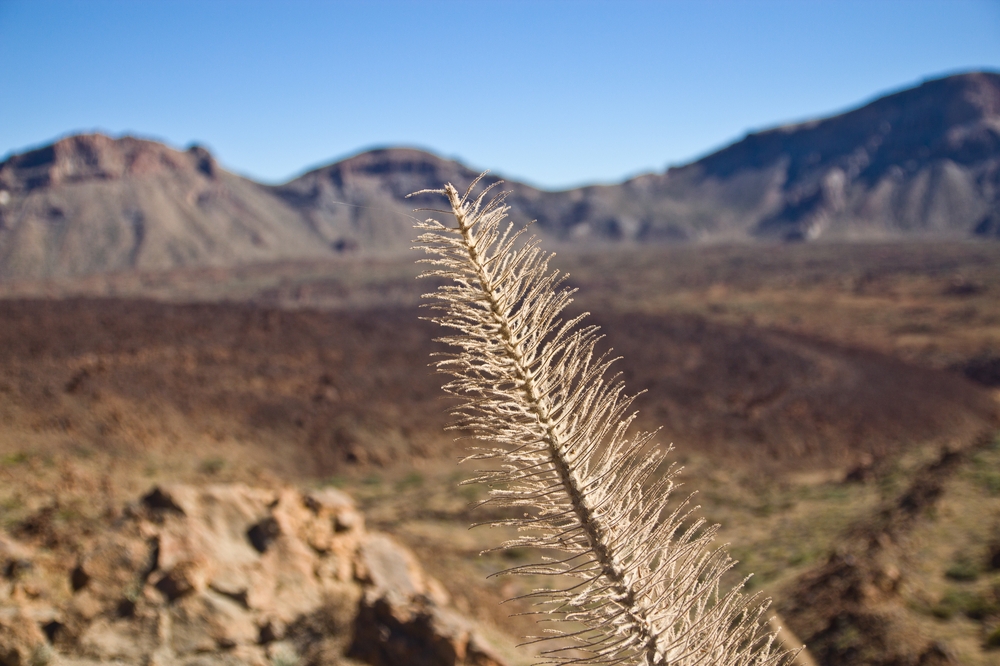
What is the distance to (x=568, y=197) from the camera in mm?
149250

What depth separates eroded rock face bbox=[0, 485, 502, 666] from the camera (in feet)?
17.2

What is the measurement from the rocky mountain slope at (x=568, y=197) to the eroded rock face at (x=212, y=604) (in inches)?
3417

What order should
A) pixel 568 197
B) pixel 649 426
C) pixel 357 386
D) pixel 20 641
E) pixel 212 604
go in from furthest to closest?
1. pixel 568 197
2. pixel 357 386
3. pixel 649 426
4. pixel 212 604
5. pixel 20 641

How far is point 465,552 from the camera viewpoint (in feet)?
40.6

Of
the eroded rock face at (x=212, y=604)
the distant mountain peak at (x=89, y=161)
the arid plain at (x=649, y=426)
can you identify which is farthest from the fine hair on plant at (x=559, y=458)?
the distant mountain peak at (x=89, y=161)

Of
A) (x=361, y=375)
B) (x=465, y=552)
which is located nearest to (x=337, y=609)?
(x=465, y=552)

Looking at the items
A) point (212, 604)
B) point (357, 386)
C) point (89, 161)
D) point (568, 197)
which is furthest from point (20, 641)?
point (568, 197)

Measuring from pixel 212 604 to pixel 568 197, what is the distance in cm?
14763

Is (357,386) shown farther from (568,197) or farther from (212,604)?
(568,197)

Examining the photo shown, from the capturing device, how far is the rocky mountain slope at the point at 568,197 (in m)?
99.2

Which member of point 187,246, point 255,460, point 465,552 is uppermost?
point 187,246

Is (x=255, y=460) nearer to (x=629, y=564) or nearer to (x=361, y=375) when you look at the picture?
(x=361, y=375)

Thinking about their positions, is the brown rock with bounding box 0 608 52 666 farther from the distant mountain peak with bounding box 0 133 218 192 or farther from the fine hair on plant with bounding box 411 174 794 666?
the distant mountain peak with bounding box 0 133 218 192

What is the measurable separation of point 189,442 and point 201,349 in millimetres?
7378
